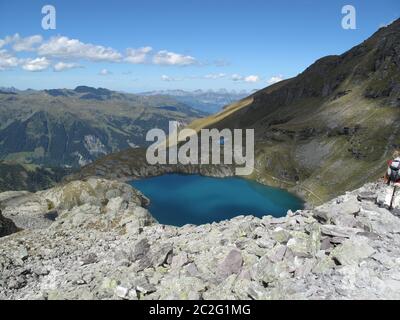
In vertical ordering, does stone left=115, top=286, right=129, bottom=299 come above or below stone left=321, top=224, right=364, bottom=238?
below

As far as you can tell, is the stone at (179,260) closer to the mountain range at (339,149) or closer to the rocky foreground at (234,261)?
the rocky foreground at (234,261)

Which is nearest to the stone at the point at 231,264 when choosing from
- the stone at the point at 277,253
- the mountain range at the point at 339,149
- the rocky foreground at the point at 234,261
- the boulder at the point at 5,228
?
the rocky foreground at the point at 234,261

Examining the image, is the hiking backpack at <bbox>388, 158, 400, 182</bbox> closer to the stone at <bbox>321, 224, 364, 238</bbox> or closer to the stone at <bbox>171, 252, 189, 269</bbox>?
the stone at <bbox>321, 224, 364, 238</bbox>

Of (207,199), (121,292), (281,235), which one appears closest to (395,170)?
(281,235)

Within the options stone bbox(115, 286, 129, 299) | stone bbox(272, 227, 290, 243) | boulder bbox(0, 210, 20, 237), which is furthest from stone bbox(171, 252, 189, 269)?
boulder bbox(0, 210, 20, 237)

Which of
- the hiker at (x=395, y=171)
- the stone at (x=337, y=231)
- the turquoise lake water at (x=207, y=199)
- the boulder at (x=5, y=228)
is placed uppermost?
the hiker at (x=395, y=171)
